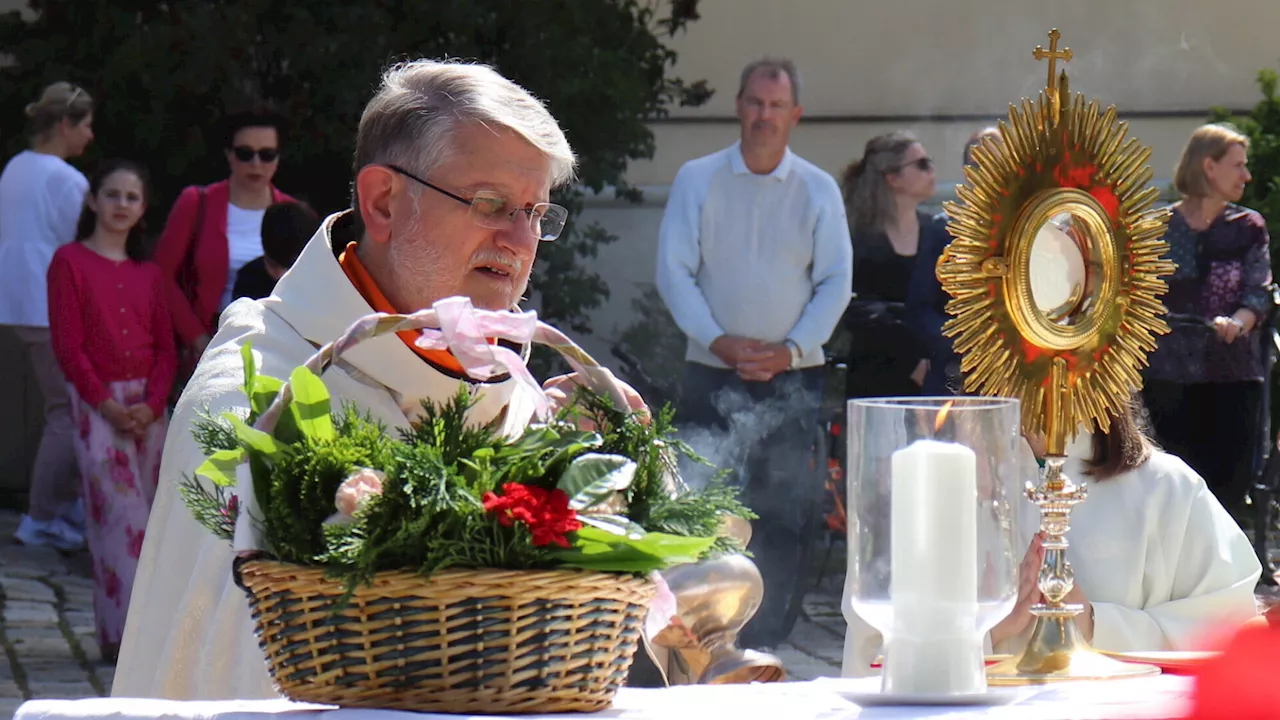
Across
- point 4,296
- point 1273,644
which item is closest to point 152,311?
point 4,296

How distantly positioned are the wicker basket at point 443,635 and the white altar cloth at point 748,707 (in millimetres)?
25

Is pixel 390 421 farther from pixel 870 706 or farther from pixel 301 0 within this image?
pixel 301 0

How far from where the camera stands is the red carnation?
1643 millimetres

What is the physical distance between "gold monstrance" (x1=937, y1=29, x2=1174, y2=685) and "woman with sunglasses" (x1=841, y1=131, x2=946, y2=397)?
545cm

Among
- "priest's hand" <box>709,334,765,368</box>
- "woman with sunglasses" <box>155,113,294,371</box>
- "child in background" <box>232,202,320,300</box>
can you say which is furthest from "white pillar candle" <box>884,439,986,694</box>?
"woman with sunglasses" <box>155,113,294,371</box>

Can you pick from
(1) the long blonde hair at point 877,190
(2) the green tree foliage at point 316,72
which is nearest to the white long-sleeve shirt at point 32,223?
(2) the green tree foliage at point 316,72

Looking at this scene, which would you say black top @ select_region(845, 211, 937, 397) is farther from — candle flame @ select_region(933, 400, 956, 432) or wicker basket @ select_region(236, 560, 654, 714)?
wicker basket @ select_region(236, 560, 654, 714)

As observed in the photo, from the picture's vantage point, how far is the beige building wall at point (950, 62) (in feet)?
33.6

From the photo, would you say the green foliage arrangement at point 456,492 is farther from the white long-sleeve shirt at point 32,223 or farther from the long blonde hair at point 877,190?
the white long-sleeve shirt at point 32,223

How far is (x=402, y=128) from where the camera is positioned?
9.29ft

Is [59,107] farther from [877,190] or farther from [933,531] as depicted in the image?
[933,531]

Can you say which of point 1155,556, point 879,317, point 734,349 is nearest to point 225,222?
point 734,349

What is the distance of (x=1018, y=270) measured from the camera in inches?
86.9

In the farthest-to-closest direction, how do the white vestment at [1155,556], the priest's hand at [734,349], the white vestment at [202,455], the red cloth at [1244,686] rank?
the priest's hand at [734,349] < the white vestment at [1155,556] < the white vestment at [202,455] < the red cloth at [1244,686]
